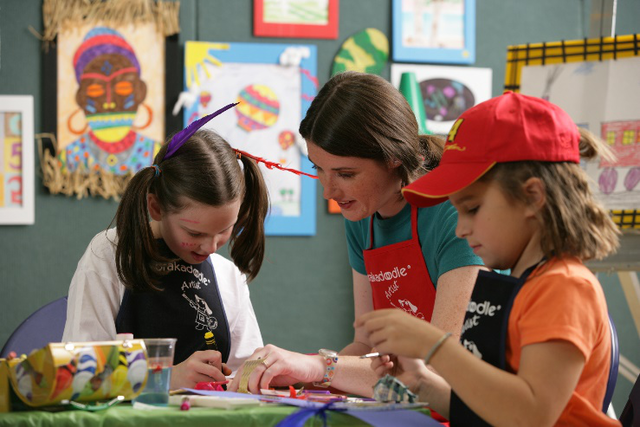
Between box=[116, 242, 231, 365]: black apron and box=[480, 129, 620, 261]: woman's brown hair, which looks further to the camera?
box=[116, 242, 231, 365]: black apron

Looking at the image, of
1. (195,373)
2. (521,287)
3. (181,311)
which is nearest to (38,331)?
(181,311)

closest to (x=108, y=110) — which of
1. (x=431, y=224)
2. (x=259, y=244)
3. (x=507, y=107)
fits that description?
(x=259, y=244)

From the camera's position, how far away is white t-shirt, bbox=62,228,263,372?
1.49 metres

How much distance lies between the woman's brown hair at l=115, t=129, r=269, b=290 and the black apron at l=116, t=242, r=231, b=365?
1.4 inches

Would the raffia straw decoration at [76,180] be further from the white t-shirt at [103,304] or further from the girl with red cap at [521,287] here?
the girl with red cap at [521,287]

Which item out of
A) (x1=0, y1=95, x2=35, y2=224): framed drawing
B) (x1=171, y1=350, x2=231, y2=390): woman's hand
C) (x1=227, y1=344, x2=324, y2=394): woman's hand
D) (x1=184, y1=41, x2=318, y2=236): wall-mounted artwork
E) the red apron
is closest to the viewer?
(x1=227, y1=344, x2=324, y2=394): woman's hand

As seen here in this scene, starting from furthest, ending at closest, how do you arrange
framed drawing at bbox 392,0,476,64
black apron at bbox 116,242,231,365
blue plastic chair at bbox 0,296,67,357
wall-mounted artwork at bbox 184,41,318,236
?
framed drawing at bbox 392,0,476,64, wall-mounted artwork at bbox 184,41,318,236, blue plastic chair at bbox 0,296,67,357, black apron at bbox 116,242,231,365

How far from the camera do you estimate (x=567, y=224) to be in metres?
0.96

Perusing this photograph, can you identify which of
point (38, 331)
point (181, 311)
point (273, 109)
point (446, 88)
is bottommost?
point (38, 331)

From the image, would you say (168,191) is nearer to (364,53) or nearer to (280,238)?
(280,238)

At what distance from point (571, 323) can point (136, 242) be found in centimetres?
98

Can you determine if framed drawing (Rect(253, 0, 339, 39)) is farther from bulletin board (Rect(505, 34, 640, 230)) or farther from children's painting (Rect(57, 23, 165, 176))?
bulletin board (Rect(505, 34, 640, 230))

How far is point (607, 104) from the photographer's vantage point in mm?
2123

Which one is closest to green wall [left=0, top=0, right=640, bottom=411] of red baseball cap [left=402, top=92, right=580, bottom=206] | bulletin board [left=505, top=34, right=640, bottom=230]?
bulletin board [left=505, top=34, right=640, bottom=230]
